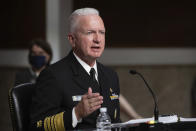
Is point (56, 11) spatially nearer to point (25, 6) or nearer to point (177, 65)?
point (25, 6)

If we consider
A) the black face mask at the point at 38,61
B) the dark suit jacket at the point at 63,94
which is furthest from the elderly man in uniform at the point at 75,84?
the black face mask at the point at 38,61

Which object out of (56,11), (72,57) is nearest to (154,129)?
(72,57)

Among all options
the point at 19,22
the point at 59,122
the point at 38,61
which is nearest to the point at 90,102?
the point at 59,122

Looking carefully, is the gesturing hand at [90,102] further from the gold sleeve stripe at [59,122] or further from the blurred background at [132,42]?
the blurred background at [132,42]

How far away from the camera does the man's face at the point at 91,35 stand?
8.73ft

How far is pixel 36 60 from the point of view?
4.81 meters

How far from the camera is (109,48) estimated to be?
20.5ft

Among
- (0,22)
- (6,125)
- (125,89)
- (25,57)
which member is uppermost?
(0,22)

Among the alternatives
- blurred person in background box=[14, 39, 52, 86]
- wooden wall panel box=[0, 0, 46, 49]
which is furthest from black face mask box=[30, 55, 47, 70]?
wooden wall panel box=[0, 0, 46, 49]

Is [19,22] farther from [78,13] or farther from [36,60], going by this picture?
[78,13]

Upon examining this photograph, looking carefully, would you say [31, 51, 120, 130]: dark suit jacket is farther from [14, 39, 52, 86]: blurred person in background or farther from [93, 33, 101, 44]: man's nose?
[14, 39, 52, 86]: blurred person in background

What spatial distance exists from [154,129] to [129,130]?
117 millimetres

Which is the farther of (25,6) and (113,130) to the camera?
(25,6)

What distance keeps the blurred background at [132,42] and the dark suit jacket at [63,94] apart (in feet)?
10.7
